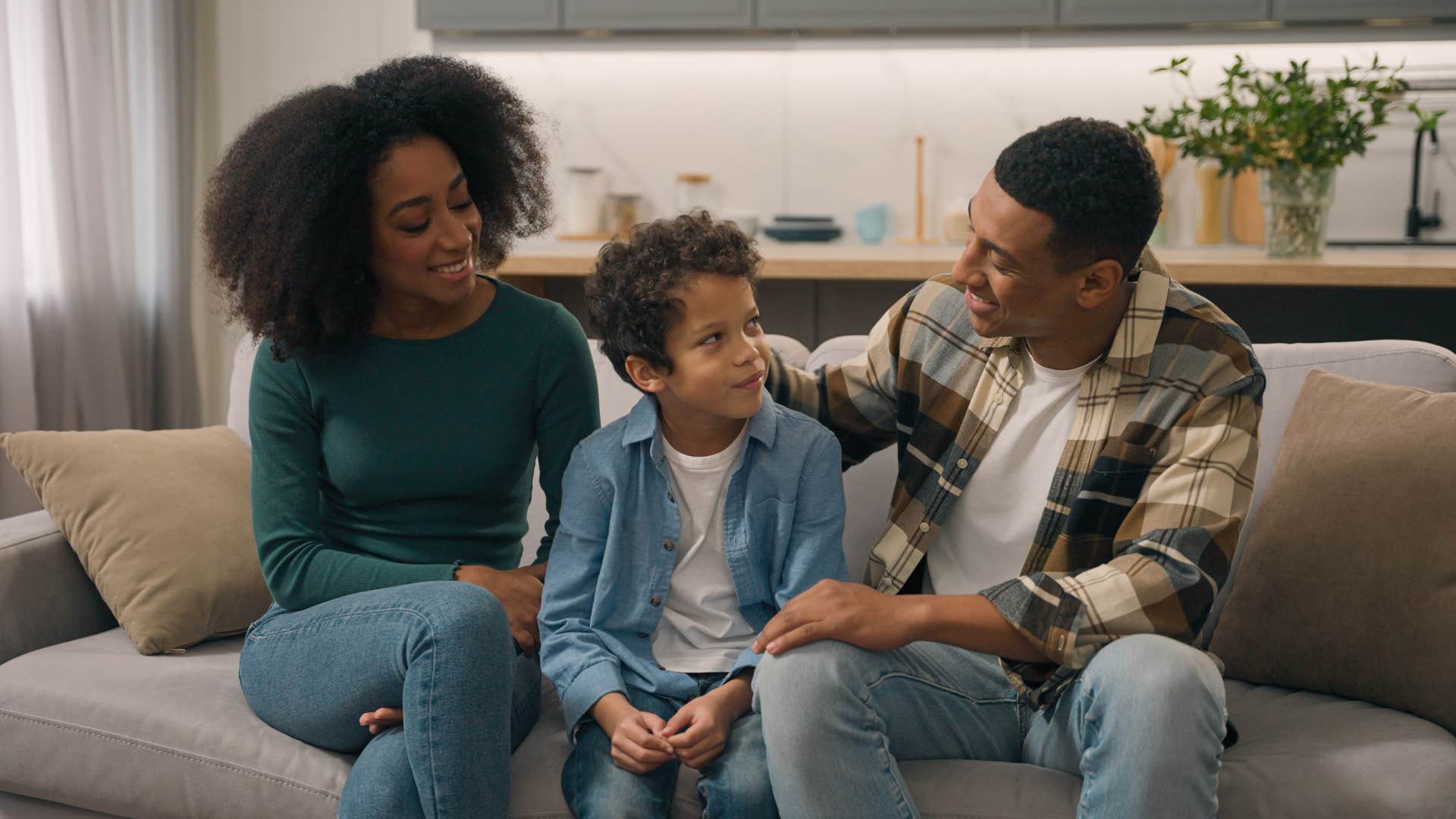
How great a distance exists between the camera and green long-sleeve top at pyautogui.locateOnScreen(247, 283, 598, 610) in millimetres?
1626

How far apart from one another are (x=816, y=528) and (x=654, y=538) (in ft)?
0.65

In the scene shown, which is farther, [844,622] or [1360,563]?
[1360,563]

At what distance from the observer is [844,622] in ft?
4.42

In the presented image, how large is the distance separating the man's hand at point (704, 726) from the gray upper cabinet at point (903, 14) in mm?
3026

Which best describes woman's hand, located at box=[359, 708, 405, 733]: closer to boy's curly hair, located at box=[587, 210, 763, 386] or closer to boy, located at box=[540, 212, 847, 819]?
boy, located at box=[540, 212, 847, 819]

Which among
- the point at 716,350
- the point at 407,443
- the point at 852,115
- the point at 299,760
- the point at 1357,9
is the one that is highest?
the point at 1357,9

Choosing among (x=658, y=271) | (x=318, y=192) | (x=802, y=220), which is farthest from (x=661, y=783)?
(x=802, y=220)

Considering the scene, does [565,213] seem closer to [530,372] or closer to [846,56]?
[846,56]

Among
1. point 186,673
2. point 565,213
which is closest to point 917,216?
point 565,213

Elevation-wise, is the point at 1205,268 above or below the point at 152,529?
above

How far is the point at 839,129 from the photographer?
4391 millimetres

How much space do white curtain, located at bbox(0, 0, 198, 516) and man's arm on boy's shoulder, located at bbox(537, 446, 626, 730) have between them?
240 centimetres

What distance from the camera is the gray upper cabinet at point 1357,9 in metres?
3.69

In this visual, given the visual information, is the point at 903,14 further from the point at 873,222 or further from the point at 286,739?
the point at 286,739
